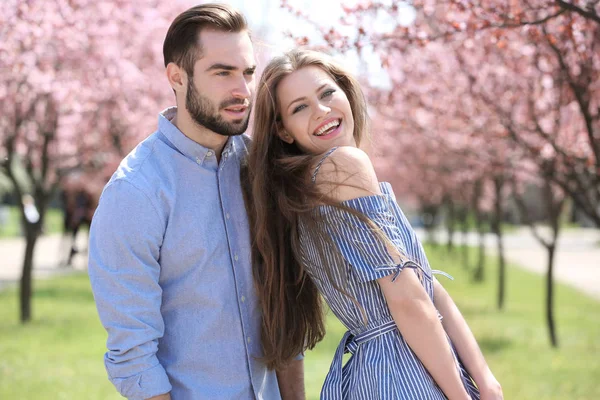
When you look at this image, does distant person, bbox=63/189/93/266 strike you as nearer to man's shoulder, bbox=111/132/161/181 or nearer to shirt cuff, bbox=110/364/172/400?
man's shoulder, bbox=111/132/161/181

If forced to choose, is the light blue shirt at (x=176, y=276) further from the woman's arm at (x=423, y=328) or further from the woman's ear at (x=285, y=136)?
the woman's arm at (x=423, y=328)

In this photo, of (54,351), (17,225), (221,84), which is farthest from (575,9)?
(17,225)

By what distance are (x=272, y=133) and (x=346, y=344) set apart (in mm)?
750

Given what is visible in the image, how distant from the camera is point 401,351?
2400mm

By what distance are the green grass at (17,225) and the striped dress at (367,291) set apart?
28.4 meters

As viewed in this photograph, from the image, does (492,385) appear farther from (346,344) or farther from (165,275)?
(165,275)

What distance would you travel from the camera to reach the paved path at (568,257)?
16309 mm

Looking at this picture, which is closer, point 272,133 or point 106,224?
point 106,224

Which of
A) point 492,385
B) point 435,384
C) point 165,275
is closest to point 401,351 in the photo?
point 435,384

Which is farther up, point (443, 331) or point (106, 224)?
point (106, 224)

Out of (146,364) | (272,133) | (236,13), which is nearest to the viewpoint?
(146,364)

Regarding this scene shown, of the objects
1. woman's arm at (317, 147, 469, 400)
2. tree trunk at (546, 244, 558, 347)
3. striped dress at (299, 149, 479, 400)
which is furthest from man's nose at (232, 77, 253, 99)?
tree trunk at (546, 244, 558, 347)

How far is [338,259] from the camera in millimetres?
2439

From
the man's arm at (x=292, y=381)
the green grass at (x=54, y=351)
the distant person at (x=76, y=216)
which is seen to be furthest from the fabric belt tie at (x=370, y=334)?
the distant person at (x=76, y=216)
